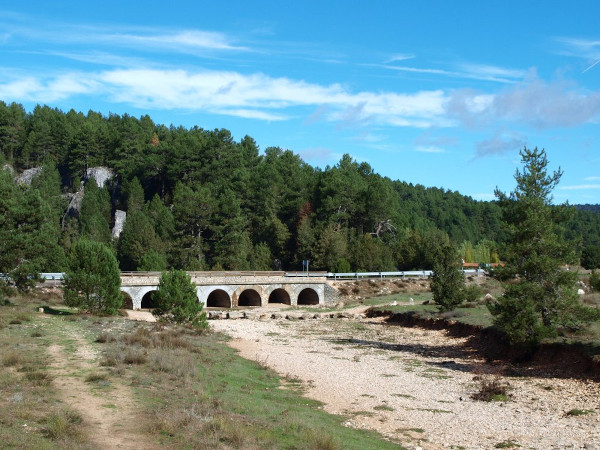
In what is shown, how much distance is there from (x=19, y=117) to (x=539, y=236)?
117 meters

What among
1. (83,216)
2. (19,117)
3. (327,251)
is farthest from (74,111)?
(327,251)

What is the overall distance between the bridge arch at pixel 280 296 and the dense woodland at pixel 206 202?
8844 millimetres

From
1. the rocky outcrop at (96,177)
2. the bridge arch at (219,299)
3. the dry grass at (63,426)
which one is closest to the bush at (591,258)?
the bridge arch at (219,299)

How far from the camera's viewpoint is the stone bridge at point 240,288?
56438 millimetres

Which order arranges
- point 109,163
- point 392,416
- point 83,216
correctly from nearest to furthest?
point 392,416, point 83,216, point 109,163

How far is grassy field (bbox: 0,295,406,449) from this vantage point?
13.2m

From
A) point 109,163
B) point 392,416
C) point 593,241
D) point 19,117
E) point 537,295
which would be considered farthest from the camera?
point 593,241

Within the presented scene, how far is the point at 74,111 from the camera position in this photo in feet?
441

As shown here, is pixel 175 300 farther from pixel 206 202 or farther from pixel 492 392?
pixel 206 202

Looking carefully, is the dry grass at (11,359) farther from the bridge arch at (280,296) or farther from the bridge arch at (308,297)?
the bridge arch at (308,297)

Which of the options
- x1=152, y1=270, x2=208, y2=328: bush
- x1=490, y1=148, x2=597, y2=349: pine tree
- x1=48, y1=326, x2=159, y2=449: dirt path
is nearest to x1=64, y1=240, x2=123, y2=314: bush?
x1=152, y1=270, x2=208, y2=328: bush

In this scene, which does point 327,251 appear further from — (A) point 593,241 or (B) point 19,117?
(A) point 593,241

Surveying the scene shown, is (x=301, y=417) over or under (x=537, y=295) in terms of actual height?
under

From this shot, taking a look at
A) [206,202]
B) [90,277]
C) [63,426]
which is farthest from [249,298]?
[63,426]
